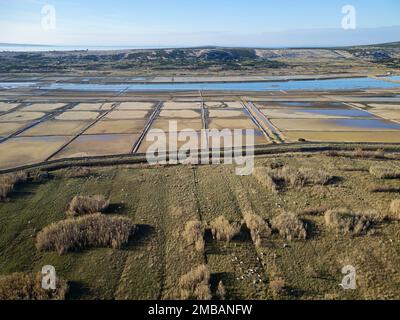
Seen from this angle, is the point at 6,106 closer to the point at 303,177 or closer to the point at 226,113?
the point at 226,113

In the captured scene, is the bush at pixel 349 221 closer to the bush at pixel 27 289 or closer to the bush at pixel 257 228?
the bush at pixel 257 228

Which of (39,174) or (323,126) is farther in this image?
(323,126)

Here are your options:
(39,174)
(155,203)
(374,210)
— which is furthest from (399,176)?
(39,174)

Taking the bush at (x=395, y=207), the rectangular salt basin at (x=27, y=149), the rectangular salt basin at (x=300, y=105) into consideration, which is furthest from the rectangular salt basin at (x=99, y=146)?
the rectangular salt basin at (x=300, y=105)

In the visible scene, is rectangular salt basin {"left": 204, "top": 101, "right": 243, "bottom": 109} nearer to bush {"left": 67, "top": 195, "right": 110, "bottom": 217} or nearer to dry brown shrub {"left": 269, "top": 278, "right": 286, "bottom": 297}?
bush {"left": 67, "top": 195, "right": 110, "bottom": 217}

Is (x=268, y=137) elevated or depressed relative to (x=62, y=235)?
elevated
